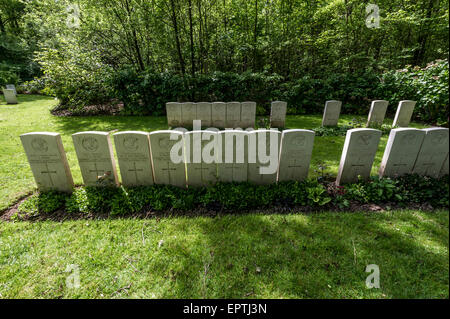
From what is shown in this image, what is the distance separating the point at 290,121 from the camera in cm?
877

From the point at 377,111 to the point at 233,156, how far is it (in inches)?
267

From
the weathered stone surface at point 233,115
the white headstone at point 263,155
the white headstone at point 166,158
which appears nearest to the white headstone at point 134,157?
Result: the white headstone at point 166,158

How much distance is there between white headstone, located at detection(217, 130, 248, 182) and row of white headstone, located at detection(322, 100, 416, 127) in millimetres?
5349

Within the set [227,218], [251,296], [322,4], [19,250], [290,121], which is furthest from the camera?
[322,4]

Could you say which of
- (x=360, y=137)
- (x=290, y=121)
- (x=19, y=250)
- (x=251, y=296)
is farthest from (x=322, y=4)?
(x=19, y=250)

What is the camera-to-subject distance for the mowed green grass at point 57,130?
4203mm

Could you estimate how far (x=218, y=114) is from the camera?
25.4ft

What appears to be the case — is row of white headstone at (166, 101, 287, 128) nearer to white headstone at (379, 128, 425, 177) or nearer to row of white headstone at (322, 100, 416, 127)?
row of white headstone at (322, 100, 416, 127)

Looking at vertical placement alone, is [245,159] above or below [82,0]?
below

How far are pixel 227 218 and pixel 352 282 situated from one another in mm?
1701

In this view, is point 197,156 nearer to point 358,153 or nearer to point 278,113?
point 358,153

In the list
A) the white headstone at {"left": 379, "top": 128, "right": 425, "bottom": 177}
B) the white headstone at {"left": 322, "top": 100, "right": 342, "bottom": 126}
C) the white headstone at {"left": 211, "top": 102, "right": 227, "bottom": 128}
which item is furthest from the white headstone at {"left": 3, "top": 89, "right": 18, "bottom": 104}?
the white headstone at {"left": 379, "top": 128, "right": 425, "bottom": 177}

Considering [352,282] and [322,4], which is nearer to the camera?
[352,282]

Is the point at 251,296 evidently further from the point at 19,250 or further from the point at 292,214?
the point at 19,250
